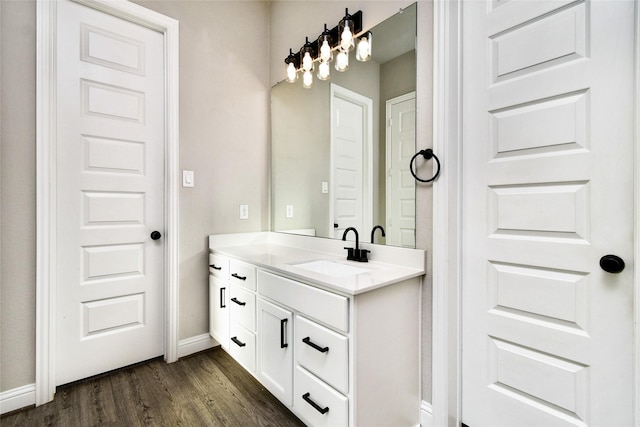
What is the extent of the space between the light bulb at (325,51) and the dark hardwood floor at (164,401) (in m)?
2.12

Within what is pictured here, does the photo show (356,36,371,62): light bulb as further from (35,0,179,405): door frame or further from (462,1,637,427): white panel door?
(35,0,179,405): door frame

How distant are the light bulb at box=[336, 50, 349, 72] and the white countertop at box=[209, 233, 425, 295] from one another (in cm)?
112

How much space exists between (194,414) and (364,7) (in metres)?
2.48

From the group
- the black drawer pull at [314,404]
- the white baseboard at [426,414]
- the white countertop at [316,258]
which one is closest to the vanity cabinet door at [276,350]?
the black drawer pull at [314,404]

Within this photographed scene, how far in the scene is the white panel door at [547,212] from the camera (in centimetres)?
110

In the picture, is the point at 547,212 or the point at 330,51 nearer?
the point at 547,212

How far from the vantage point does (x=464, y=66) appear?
4.88 feet

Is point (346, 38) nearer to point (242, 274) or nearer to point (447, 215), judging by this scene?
point (447, 215)

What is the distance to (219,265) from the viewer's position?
2.15m

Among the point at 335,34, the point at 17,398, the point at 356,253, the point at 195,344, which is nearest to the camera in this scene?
the point at 17,398

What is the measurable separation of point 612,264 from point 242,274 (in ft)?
5.66

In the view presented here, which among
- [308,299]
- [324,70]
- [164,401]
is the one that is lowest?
[164,401]

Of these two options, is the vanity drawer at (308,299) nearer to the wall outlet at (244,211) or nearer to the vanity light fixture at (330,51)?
the wall outlet at (244,211)

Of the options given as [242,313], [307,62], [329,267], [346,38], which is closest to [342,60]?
[346,38]
